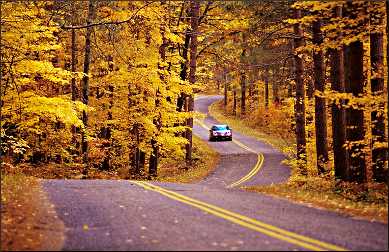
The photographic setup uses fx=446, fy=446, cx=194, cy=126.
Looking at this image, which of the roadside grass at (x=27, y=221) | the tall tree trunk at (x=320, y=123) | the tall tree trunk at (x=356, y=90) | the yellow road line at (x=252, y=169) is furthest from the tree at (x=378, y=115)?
the roadside grass at (x=27, y=221)

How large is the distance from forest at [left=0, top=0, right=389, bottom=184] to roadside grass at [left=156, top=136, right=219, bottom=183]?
2.56 feet

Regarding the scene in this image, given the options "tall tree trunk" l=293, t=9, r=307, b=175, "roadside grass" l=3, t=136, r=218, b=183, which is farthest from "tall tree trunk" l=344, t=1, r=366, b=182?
"roadside grass" l=3, t=136, r=218, b=183

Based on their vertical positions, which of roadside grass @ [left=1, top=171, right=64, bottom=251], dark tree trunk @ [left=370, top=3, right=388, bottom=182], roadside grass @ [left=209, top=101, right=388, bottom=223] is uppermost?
dark tree trunk @ [left=370, top=3, right=388, bottom=182]

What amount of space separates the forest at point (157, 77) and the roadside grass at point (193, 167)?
0.78 m

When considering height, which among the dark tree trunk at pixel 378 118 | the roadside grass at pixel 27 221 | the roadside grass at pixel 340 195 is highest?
the dark tree trunk at pixel 378 118

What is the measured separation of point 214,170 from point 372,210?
17175 mm

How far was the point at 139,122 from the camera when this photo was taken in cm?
2255

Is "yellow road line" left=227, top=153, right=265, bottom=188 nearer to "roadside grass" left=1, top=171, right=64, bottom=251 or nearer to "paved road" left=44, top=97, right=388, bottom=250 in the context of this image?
"paved road" left=44, top=97, right=388, bottom=250

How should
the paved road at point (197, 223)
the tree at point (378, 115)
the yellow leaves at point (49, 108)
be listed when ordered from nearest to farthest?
Answer: the paved road at point (197, 223) < the tree at point (378, 115) < the yellow leaves at point (49, 108)

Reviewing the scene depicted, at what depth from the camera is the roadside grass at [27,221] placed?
7352 mm

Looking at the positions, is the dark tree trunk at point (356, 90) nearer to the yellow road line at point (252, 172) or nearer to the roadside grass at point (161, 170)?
the yellow road line at point (252, 172)

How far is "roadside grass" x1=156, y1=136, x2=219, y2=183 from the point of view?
24328 mm

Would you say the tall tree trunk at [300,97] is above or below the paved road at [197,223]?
above

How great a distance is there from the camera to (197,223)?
326 inches
